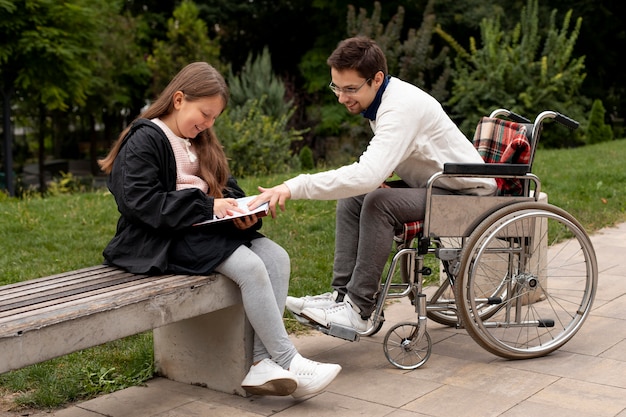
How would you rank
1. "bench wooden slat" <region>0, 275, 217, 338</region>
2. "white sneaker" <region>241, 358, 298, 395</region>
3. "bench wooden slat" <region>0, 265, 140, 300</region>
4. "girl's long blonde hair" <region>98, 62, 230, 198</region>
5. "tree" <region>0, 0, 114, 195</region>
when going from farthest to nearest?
1. "tree" <region>0, 0, 114, 195</region>
2. "girl's long blonde hair" <region>98, 62, 230, 198</region>
3. "white sneaker" <region>241, 358, 298, 395</region>
4. "bench wooden slat" <region>0, 265, 140, 300</region>
5. "bench wooden slat" <region>0, 275, 217, 338</region>

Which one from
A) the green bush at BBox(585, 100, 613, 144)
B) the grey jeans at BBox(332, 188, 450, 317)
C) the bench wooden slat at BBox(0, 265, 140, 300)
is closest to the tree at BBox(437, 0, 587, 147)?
the green bush at BBox(585, 100, 613, 144)

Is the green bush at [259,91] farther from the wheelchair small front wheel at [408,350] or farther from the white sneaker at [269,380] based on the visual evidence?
the white sneaker at [269,380]

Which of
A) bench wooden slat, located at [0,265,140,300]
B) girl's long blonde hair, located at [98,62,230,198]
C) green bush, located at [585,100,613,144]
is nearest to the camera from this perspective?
bench wooden slat, located at [0,265,140,300]

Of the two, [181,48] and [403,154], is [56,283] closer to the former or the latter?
[403,154]

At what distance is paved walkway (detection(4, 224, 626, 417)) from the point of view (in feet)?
11.6

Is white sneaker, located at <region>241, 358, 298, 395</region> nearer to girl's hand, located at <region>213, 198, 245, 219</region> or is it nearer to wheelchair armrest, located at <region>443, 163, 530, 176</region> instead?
girl's hand, located at <region>213, 198, 245, 219</region>

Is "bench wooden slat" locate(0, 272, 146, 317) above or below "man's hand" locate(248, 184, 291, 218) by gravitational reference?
below

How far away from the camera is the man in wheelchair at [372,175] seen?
3.90 metres

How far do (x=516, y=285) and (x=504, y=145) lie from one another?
699mm

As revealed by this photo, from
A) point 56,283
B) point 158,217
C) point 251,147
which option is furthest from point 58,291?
point 251,147

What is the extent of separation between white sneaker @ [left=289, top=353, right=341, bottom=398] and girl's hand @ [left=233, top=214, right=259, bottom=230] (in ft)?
1.93

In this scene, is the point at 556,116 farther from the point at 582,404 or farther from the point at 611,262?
the point at 611,262

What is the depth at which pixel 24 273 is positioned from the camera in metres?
5.72

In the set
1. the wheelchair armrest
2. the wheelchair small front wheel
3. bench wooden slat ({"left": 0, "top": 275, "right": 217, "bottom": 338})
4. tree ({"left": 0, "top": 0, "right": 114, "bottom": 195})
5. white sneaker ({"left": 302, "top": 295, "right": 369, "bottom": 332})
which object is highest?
tree ({"left": 0, "top": 0, "right": 114, "bottom": 195})
